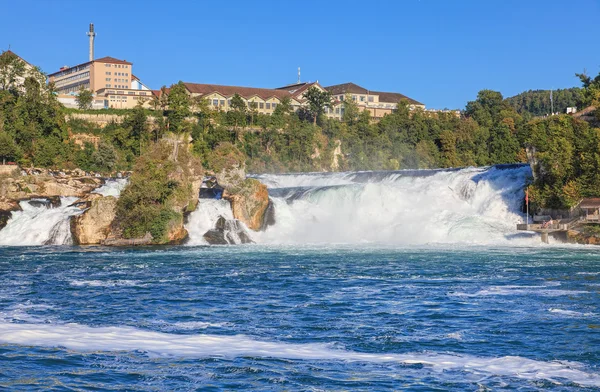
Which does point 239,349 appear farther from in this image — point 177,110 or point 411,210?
point 177,110

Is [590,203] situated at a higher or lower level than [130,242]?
higher

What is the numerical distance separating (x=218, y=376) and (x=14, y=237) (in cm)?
3186

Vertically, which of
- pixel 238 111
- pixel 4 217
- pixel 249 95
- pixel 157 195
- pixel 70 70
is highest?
pixel 70 70

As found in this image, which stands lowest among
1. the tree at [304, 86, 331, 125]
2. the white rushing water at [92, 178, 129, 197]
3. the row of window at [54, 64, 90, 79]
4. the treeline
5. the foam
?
the foam

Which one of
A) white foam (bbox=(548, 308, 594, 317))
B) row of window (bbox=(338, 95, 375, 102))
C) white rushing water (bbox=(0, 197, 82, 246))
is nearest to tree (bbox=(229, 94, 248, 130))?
row of window (bbox=(338, 95, 375, 102))

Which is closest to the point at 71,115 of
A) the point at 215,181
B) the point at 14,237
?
the point at 215,181

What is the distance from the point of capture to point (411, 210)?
49.4m

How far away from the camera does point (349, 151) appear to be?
3536 inches

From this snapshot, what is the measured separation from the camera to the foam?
16250mm

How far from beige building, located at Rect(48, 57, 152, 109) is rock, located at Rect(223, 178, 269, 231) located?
55.3 m

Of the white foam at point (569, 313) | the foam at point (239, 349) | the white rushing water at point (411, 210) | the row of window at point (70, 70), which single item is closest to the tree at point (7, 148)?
the white rushing water at point (411, 210)

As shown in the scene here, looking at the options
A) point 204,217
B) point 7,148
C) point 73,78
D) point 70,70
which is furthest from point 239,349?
point 70,70

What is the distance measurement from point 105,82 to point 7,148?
53195 millimetres

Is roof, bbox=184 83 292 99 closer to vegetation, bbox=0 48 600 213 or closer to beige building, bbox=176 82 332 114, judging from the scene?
beige building, bbox=176 82 332 114
